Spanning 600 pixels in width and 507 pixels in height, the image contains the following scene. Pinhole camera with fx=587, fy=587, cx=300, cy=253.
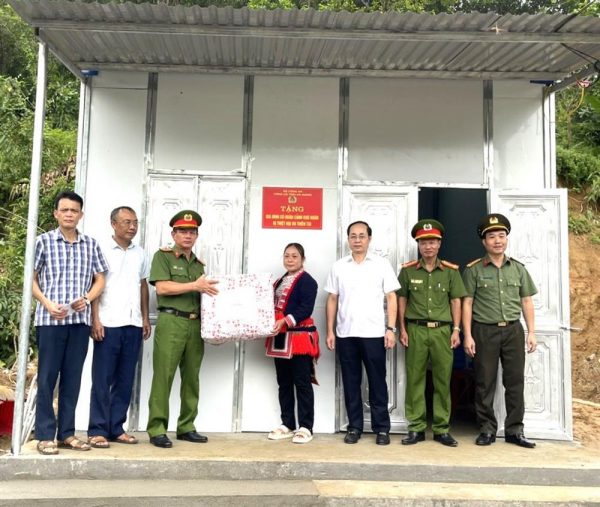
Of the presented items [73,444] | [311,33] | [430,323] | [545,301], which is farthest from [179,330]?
[545,301]

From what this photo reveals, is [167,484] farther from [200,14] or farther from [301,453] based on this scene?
[200,14]

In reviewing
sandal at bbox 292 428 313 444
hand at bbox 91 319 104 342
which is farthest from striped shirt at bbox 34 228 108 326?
sandal at bbox 292 428 313 444

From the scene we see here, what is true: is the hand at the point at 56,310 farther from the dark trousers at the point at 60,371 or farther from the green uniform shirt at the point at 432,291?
the green uniform shirt at the point at 432,291

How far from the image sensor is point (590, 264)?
33.9 ft

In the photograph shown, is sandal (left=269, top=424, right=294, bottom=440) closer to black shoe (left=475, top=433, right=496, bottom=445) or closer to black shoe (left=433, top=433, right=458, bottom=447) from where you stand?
black shoe (left=433, top=433, right=458, bottom=447)

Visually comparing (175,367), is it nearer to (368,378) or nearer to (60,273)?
(60,273)

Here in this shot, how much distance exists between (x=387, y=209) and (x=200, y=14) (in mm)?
2376

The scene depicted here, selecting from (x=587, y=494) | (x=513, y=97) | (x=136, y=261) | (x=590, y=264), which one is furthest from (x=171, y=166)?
(x=590, y=264)

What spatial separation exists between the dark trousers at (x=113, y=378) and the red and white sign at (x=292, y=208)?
1561mm

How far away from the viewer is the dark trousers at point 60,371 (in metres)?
4.27

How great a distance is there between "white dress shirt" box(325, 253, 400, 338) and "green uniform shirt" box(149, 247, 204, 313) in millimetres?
1178

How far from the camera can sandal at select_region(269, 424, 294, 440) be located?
4958 mm

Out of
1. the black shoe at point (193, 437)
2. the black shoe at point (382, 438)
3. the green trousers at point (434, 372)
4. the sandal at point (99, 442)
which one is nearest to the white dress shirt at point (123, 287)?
the sandal at point (99, 442)

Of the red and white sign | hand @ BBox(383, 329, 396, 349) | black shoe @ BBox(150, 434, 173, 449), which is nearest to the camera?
black shoe @ BBox(150, 434, 173, 449)
